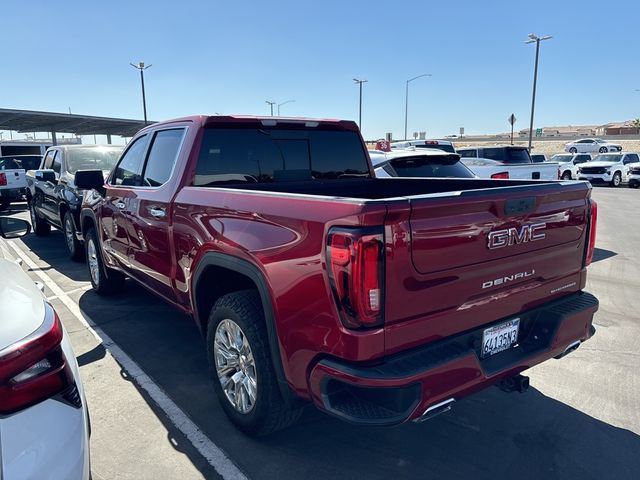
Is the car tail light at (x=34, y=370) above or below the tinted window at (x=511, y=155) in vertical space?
below

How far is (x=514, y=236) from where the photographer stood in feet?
8.46

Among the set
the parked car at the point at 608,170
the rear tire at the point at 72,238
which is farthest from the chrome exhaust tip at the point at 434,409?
the parked car at the point at 608,170

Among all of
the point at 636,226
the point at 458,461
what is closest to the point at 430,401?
the point at 458,461

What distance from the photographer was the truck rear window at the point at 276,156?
3742 millimetres

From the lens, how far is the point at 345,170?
445cm

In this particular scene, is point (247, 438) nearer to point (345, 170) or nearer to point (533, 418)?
point (533, 418)

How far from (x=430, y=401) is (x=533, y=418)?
1.48 metres

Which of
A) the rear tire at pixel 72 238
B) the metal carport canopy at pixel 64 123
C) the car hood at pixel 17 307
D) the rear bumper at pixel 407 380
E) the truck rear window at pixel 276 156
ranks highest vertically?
the metal carport canopy at pixel 64 123

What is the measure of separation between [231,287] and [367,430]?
1.32 m

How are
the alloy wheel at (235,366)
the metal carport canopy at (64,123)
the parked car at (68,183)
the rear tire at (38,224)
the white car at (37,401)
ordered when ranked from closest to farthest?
the white car at (37,401) < the alloy wheel at (235,366) < the parked car at (68,183) < the rear tire at (38,224) < the metal carport canopy at (64,123)

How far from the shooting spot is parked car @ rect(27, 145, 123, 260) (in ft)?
25.9

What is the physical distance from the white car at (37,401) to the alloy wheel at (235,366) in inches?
47.9

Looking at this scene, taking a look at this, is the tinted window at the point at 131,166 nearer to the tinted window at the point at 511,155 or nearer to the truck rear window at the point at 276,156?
the truck rear window at the point at 276,156

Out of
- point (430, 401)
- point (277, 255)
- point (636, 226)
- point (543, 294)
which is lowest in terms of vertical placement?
point (636, 226)
